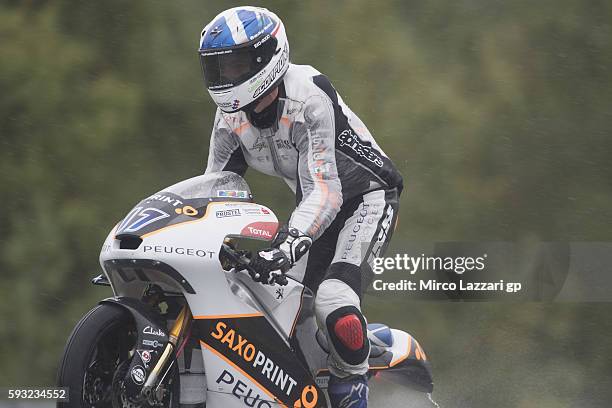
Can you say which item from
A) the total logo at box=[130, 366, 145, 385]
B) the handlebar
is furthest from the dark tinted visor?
the total logo at box=[130, 366, 145, 385]

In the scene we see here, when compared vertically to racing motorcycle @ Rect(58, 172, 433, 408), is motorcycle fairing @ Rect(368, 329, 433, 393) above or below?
below

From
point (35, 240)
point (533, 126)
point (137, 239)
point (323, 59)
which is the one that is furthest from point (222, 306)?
point (533, 126)

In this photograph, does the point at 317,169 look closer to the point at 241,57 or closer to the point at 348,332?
the point at 241,57

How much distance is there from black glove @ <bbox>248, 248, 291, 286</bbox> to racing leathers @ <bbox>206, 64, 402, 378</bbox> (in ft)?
0.76

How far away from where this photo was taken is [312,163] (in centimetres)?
519

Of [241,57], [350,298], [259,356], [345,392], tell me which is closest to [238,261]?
[259,356]

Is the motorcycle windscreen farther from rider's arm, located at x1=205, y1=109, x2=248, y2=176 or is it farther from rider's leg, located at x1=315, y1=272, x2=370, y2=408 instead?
rider's leg, located at x1=315, y1=272, x2=370, y2=408

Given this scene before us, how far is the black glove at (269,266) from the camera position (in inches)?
187

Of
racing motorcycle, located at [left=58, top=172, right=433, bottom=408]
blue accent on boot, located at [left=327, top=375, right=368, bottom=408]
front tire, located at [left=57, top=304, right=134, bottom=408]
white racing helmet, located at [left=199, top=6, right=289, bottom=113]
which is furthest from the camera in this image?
blue accent on boot, located at [left=327, top=375, right=368, bottom=408]

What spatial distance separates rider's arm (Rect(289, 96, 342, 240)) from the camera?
16.7 feet

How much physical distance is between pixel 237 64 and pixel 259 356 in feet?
4.66

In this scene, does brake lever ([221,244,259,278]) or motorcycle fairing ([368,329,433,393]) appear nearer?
brake lever ([221,244,259,278])

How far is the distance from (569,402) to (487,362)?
0.80 m

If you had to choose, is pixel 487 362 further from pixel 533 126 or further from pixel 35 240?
pixel 35 240
